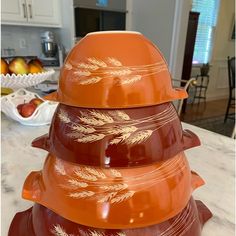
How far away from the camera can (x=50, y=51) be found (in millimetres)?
2514

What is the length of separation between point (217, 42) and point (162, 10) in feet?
6.28

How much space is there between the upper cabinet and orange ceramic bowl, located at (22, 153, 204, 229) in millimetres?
2462

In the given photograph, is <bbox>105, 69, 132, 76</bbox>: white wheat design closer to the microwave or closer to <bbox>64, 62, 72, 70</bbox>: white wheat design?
<bbox>64, 62, 72, 70</bbox>: white wheat design

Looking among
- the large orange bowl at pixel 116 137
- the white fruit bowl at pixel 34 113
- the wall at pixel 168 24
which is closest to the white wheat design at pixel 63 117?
the large orange bowl at pixel 116 137

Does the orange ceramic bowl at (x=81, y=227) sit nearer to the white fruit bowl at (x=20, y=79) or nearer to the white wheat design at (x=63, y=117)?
the white wheat design at (x=63, y=117)

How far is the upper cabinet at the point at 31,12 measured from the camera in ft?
7.30

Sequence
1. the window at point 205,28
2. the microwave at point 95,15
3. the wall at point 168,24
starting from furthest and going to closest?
the window at point 205,28 < the microwave at point 95,15 < the wall at point 168,24

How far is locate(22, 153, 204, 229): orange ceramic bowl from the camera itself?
0.24 meters

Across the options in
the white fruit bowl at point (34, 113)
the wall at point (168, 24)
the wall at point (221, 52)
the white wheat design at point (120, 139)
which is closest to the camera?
the white wheat design at point (120, 139)

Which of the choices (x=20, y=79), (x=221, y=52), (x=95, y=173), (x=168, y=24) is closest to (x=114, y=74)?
(x=95, y=173)

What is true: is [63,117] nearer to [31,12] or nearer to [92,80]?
[92,80]

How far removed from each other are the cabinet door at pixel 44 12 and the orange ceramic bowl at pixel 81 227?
2.49 meters

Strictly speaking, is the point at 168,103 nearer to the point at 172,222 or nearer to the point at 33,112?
the point at 172,222

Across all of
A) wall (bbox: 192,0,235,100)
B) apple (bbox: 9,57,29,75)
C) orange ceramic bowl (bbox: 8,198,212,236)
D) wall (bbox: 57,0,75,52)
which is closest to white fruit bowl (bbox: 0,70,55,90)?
apple (bbox: 9,57,29,75)
